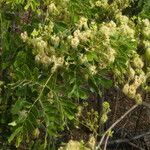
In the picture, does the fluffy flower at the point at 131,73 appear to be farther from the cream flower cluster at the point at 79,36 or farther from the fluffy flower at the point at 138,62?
the cream flower cluster at the point at 79,36

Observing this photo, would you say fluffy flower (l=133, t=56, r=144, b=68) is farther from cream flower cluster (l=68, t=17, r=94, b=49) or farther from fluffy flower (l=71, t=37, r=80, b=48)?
fluffy flower (l=71, t=37, r=80, b=48)

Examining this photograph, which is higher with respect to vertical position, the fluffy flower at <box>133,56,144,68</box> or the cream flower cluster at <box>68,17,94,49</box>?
the cream flower cluster at <box>68,17,94,49</box>

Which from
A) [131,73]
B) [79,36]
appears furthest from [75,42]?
[131,73]

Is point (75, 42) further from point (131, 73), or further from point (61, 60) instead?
point (131, 73)

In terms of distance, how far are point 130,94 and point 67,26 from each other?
25.9 inches

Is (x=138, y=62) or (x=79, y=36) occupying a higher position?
(x=79, y=36)

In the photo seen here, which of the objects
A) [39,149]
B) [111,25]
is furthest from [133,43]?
[39,149]

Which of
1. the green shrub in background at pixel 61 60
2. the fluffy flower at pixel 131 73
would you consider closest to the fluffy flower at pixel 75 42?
the green shrub in background at pixel 61 60

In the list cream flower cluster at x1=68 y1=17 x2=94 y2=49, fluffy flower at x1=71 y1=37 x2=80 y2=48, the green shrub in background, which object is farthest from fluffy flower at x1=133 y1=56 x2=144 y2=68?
fluffy flower at x1=71 y1=37 x2=80 y2=48

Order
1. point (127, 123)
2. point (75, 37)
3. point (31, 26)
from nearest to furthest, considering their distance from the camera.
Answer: point (75, 37) → point (31, 26) → point (127, 123)

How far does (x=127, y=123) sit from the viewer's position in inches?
253

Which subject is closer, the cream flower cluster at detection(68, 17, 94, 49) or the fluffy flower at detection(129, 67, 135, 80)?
the cream flower cluster at detection(68, 17, 94, 49)

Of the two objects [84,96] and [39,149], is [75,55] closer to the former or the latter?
[84,96]

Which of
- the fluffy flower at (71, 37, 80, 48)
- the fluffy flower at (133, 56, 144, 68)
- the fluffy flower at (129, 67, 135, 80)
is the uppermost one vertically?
the fluffy flower at (71, 37, 80, 48)
